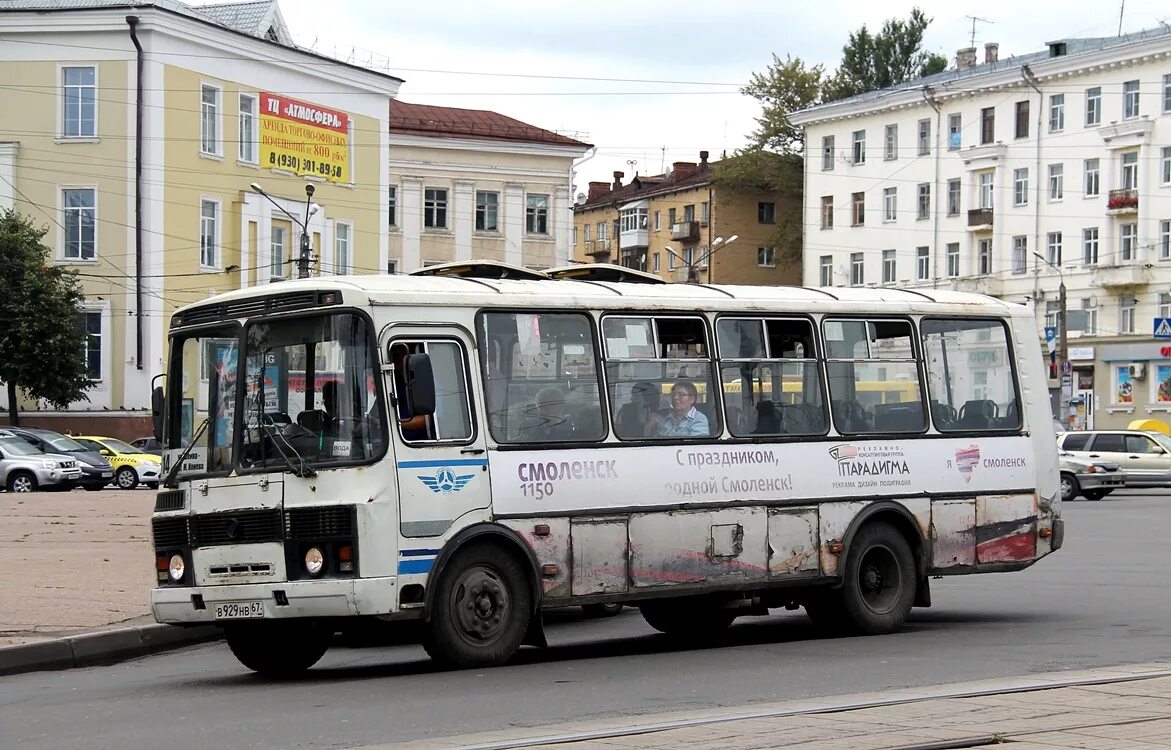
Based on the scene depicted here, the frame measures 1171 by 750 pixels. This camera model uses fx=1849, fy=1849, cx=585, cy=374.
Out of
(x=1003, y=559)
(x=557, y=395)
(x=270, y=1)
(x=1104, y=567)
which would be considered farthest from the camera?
(x=270, y=1)

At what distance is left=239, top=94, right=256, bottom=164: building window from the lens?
62253 millimetres

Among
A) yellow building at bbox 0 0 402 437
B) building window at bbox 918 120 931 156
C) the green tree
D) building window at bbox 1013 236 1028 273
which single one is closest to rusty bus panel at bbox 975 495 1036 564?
the green tree

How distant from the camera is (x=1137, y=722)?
9352 millimetres

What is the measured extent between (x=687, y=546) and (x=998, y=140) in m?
69.4

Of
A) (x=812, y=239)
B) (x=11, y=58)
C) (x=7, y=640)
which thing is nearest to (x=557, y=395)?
(x=7, y=640)

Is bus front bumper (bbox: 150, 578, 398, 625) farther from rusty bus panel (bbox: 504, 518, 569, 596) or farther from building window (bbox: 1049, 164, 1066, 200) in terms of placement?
building window (bbox: 1049, 164, 1066, 200)

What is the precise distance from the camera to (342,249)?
68000 millimetres

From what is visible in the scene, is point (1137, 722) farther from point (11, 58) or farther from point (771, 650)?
point (11, 58)

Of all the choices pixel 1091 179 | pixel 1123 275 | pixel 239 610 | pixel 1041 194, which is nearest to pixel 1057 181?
pixel 1041 194

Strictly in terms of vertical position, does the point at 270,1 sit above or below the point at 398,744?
above

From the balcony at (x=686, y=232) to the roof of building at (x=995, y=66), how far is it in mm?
13236

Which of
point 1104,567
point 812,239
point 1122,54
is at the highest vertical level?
point 1122,54

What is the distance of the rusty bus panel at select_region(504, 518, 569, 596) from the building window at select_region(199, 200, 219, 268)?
159 feet

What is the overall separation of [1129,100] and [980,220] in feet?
31.0
